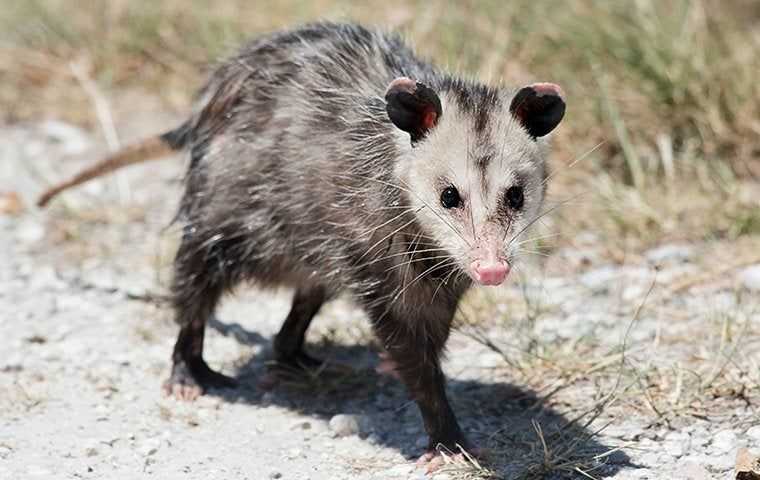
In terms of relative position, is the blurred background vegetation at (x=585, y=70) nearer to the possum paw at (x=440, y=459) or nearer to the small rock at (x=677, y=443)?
the small rock at (x=677, y=443)

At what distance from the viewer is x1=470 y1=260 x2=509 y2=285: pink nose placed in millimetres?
3184

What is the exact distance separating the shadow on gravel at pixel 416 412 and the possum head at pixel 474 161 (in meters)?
0.65

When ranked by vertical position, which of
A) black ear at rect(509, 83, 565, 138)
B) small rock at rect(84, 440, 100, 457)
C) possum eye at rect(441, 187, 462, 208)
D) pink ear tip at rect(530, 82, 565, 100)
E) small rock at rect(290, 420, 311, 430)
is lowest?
small rock at rect(84, 440, 100, 457)

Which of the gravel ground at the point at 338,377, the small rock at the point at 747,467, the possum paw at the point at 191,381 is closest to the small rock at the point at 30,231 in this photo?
the gravel ground at the point at 338,377

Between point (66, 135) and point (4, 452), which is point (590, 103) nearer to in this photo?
point (66, 135)

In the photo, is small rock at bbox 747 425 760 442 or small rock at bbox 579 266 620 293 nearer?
small rock at bbox 747 425 760 442

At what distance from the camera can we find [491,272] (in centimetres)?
318

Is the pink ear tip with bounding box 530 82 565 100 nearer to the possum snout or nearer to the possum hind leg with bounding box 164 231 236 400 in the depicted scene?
the possum snout

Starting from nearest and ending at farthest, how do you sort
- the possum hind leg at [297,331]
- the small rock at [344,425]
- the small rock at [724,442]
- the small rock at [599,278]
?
the small rock at [724,442] < the small rock at [344,425] < the possum hind leg at [297,331] < the small rock at [599,278]

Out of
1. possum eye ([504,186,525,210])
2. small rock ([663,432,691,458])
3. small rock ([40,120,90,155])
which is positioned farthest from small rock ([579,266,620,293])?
small rock ([40,120,90,155])

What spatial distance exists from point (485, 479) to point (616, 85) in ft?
9.97

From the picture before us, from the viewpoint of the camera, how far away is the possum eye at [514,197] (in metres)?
3.40

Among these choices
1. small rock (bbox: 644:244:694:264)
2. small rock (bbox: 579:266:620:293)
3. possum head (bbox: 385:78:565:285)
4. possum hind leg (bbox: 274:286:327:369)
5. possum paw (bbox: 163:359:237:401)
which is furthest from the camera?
small rock (bbox: 644:244:694:264)

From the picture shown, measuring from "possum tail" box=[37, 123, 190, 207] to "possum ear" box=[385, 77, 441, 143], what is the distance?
1.42m
